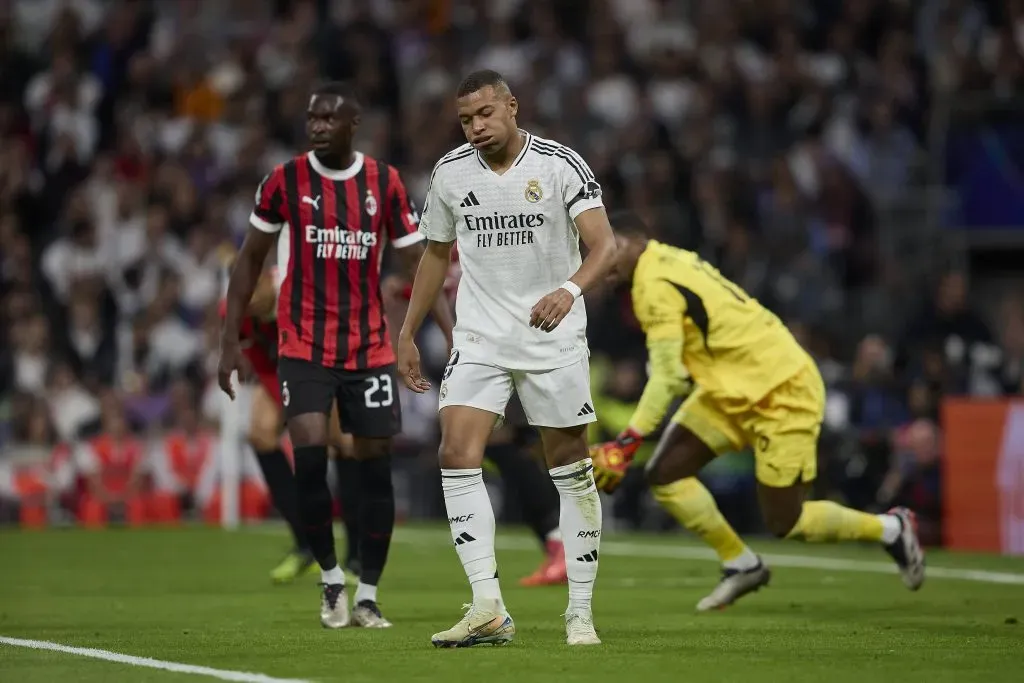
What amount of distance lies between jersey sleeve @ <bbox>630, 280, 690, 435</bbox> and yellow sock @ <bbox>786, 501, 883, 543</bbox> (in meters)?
1.01

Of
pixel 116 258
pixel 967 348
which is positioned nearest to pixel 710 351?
pixel 967 348

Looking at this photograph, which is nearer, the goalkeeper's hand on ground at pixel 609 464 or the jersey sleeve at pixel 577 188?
the jersey sleeve at pixel 577 188

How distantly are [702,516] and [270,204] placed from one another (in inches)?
117

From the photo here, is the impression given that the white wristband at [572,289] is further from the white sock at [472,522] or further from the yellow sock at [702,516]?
the yellow sock at [702,516]

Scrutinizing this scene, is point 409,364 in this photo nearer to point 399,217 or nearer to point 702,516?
point 399,217

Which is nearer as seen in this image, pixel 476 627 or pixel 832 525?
pixel 476 627

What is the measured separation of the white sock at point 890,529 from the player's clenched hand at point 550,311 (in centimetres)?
366

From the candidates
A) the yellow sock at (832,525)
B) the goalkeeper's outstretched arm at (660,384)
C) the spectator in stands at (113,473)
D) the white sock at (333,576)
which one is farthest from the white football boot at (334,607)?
the spectator in stands at (113,473)

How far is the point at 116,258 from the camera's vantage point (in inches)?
832

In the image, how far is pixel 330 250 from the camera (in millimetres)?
9266

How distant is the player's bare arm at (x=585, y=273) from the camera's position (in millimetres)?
7367

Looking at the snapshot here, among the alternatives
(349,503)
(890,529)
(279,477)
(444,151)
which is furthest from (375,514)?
(444,151)

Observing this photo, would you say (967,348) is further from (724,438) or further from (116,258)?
(116,258)

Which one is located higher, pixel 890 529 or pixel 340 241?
pixel 340 241
